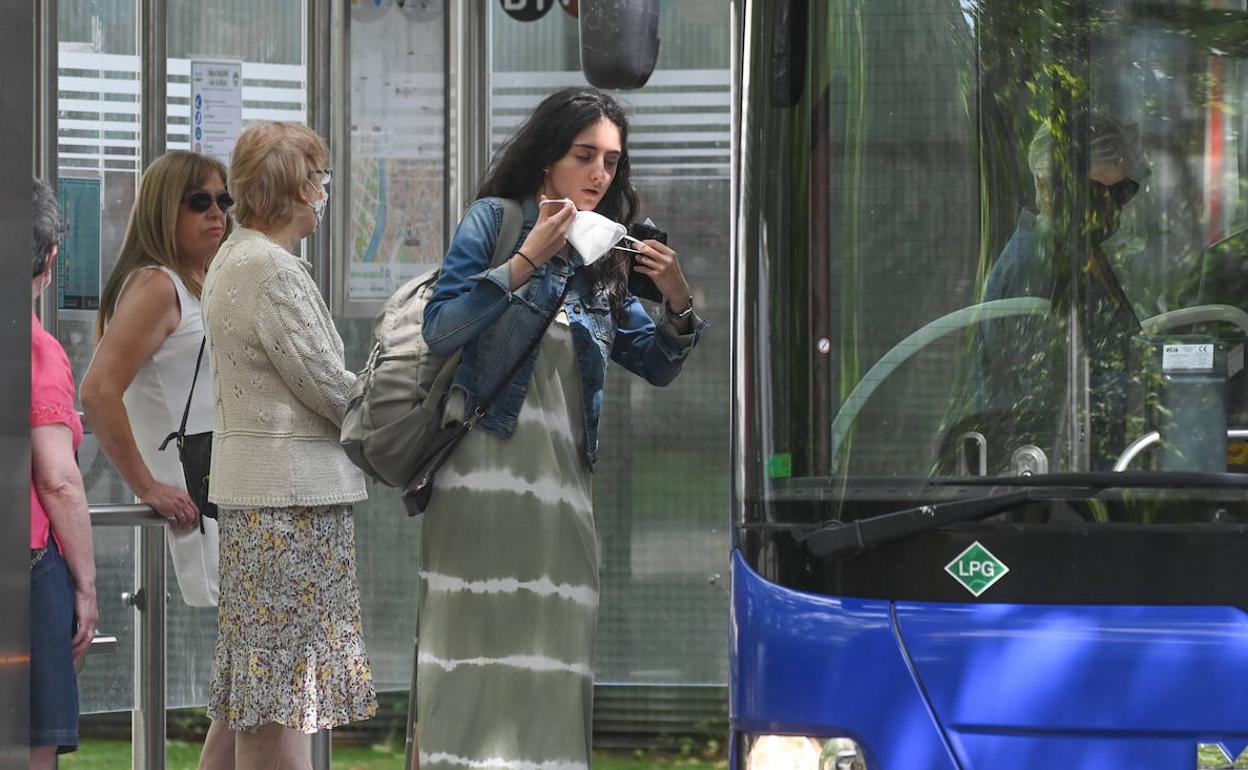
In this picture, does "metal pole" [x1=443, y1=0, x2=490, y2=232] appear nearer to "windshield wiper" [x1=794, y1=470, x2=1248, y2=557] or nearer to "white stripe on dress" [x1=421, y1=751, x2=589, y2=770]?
"white stripe on dress" [x1=421, y1=751, x2=589, y2=770]

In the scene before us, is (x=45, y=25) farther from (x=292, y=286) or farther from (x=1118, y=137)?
(x=1118, y=137)

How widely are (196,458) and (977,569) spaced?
7.95 ft

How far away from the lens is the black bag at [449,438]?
12.7 ft

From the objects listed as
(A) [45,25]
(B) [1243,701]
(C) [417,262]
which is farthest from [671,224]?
(B) [1243,701]

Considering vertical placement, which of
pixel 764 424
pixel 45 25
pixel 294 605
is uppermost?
pixel 45 25

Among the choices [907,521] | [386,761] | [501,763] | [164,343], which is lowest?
[386,761]

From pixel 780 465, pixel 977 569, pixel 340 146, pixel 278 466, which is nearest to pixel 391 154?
pixel 340 146

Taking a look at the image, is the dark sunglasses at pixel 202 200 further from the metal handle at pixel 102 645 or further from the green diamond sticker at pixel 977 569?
the green diamond sticker at pixel 977 569

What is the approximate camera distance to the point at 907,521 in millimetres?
3096

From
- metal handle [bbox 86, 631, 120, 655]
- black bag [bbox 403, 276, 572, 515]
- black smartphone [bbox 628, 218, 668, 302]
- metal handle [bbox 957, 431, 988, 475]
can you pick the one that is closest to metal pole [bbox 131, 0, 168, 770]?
metal handle [bbox 86, 631, 120, 655]

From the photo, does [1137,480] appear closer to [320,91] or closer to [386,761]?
[320,91]

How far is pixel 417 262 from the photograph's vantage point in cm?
614

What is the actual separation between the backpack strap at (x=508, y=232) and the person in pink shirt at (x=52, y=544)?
3.14 feet

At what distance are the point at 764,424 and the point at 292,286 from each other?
1.49 m
